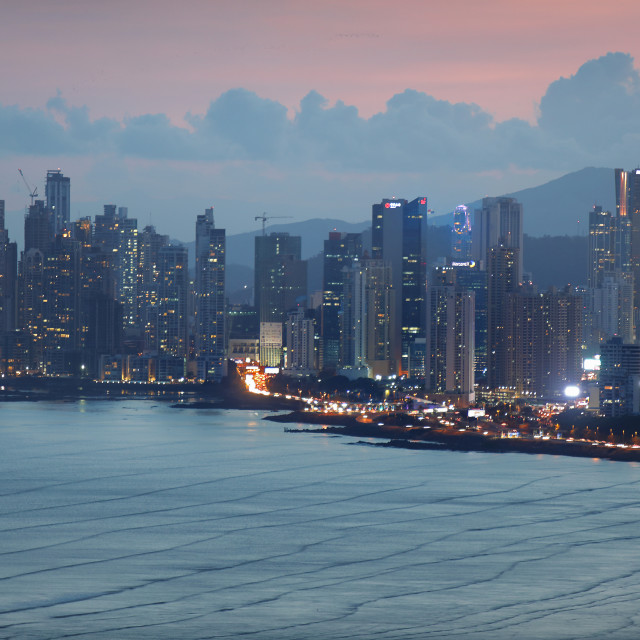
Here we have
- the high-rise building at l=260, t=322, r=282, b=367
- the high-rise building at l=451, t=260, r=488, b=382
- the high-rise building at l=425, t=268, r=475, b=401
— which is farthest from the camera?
the high-rise building at l=260, t=322, r=282, b=367

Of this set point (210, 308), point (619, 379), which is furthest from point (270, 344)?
point (619, 379)

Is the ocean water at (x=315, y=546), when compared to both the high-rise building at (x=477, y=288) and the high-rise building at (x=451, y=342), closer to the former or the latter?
the high-rise building at (x=451, y=342)

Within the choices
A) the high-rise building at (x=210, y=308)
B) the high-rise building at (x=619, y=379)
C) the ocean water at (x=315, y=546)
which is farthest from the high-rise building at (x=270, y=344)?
the ocean water at (x=315, y=546)

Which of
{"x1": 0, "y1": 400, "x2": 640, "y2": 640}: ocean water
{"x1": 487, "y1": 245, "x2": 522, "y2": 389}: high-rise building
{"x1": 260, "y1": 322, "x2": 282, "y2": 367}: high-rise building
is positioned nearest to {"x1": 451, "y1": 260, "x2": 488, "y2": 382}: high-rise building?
{"x1": 487, "y1": 245, "x2": 522, "y2": 389}: high-rise building

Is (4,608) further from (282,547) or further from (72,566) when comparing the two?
(282,547)

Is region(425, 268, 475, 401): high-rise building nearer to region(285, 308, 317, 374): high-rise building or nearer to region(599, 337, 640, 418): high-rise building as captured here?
region(599, 337, 640, 418): high-rise building

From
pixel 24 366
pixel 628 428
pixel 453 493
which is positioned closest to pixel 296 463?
pixel 453 493

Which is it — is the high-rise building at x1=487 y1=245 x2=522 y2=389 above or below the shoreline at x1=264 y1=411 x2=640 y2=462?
above

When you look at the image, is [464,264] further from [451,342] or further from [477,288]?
[451,342]
